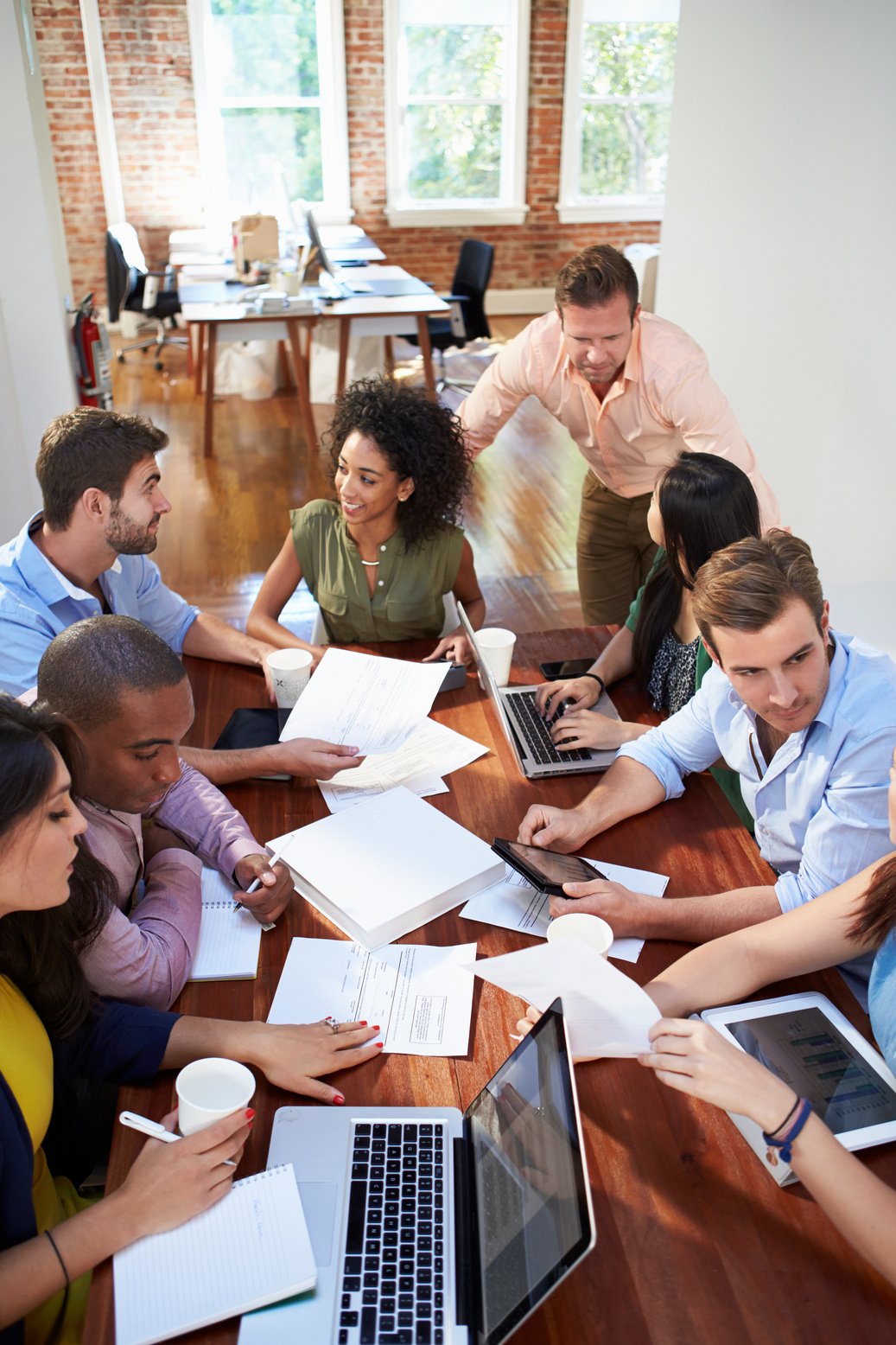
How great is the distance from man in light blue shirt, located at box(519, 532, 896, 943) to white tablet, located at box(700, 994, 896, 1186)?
18cm

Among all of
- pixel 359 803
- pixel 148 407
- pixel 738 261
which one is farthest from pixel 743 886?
pixel 148 407

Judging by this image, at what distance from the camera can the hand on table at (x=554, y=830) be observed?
5.74ft

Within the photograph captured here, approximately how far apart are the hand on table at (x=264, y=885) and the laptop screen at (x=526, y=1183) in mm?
475

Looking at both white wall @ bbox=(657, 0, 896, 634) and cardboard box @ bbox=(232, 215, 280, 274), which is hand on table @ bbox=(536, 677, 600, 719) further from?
cardboard box @ bbox=(232, 215, 280, 274)

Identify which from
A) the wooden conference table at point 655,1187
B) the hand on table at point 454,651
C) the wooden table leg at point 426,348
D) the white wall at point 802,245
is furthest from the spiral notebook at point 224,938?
the wooden table leg at point 426,348

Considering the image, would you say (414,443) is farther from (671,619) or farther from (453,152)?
(453,152)

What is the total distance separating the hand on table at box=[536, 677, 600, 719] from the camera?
216 cm

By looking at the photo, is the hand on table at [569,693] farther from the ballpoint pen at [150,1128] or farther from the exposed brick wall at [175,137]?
the exposed brick wall at [175,137]

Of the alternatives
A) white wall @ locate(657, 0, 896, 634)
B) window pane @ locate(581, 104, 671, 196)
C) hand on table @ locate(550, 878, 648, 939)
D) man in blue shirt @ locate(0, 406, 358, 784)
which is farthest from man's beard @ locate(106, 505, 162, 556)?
window pane @ locate(581, 104, 671, 196)

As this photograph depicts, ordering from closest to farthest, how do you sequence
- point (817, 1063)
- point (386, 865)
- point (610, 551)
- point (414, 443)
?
point (817, 1063)
point (386, 865)
point (414, 443)
point (610, 551)

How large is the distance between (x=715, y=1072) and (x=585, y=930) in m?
0.30

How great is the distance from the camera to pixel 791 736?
1.70 metres

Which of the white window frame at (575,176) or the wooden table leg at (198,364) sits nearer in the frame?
the wooden table leg at (198,364)

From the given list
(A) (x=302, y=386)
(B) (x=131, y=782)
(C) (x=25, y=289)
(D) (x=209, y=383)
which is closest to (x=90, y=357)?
(C) (x=25, y=289)
